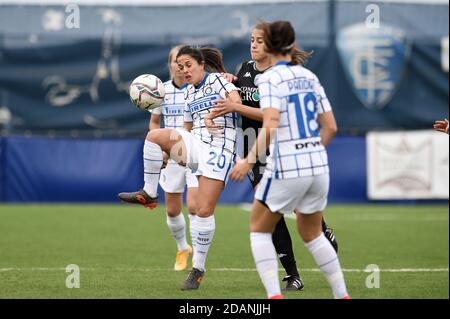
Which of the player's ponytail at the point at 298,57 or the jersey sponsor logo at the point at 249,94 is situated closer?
the player's ponytail at the point at 298,57

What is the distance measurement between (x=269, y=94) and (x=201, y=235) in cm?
230

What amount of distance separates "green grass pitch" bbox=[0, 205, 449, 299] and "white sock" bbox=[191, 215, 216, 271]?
289mm

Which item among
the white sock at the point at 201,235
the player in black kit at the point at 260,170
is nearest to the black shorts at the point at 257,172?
the player in black kit at the point at 260,170

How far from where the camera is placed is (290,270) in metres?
8.30

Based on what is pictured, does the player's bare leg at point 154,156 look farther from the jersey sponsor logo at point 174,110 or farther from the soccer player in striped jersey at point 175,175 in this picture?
the jersey sponsor logo at point 174,110

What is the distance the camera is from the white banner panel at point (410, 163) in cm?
1756

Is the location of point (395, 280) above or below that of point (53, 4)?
below

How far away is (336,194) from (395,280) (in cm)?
968

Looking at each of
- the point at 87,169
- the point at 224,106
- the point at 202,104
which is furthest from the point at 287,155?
the point at 87,169

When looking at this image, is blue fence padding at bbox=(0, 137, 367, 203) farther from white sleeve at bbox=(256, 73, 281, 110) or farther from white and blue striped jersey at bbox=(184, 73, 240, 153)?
white sleeve at bbox=(256, 73, 281, 110)

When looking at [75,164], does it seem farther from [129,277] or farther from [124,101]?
[129,277]

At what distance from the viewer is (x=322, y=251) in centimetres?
659

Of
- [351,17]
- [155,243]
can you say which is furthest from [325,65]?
[155,243]

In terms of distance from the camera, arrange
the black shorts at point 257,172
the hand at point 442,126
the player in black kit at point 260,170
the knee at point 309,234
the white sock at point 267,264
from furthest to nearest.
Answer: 1. the black shorts at point 257,172
2. the player in black kit at point 260,170
3. the hand at point 442,126
4. the knee at point 309,234
5. the white sock at point 267,264
